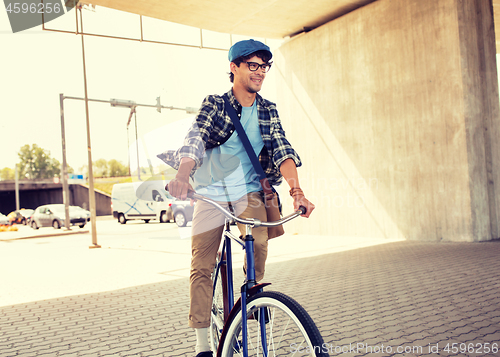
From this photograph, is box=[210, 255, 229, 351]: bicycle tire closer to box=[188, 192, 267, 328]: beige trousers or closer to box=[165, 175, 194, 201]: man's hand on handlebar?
box=[188, 192, 267, 328]: beige trousers

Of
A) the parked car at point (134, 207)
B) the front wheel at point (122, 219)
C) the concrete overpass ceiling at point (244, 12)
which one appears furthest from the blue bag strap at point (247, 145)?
the front wheel at point (122, 219)

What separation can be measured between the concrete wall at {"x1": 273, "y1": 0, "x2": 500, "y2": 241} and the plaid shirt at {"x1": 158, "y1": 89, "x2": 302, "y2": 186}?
7862 mm

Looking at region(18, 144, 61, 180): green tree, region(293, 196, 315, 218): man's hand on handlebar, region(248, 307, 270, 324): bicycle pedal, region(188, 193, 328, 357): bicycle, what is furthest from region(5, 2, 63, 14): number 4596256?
region(18, 144, 61, 180): green tree

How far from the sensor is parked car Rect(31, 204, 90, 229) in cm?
2470

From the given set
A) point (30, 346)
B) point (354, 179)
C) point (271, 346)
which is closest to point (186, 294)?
point (30, 346)

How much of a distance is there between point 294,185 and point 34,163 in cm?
8615

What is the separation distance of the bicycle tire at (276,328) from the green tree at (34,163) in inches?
3282

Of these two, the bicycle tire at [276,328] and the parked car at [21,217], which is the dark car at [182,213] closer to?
the bicycle tire at [276,328]

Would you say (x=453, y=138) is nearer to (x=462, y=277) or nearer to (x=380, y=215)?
(x=380, y=215)

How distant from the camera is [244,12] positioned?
447 inches

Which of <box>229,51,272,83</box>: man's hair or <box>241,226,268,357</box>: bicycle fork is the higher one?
<box>229,51,272,83</box>: man's hair

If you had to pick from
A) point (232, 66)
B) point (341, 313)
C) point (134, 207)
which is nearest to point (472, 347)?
point (341, 313)

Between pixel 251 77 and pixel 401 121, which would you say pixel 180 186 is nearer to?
pixel 251 77

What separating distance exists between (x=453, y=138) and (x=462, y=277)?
14.9 feet
